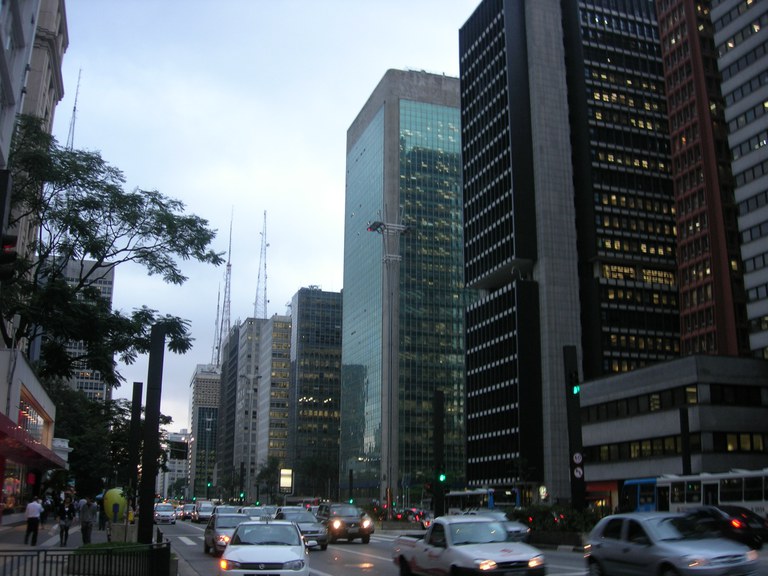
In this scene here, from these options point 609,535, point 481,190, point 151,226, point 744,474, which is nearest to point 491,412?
point 481,190

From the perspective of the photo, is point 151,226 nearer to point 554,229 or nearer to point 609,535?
point 609,535

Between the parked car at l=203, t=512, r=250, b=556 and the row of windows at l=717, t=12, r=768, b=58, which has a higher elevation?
the row of windows at l=717, t=12, r=768, b=58

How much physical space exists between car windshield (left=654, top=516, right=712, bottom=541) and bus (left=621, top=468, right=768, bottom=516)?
73.7 ft

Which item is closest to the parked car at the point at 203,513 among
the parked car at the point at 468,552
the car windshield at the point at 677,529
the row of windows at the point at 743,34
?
the parked car at the point at 468,552

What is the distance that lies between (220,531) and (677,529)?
18.5 m

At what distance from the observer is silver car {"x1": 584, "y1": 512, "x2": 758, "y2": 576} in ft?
45.4

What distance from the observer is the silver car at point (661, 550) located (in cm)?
1384

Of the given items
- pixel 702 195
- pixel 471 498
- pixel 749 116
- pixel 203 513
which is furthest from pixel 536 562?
pixel 471 498

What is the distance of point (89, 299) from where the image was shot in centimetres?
3166

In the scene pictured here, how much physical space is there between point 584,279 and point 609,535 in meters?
96.6

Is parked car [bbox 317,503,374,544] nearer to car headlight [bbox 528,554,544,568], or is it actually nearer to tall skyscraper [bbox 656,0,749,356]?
car headlight [bbox 528,554,544,568]

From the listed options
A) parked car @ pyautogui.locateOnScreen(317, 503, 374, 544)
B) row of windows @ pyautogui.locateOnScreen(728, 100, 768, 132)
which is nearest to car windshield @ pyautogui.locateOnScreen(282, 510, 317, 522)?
parked car @ pyautogui.locateOnScreen(317, 503, 374, 544)

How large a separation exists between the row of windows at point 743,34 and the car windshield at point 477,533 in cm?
7724

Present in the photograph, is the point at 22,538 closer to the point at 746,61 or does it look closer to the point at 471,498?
the point at 746,61
